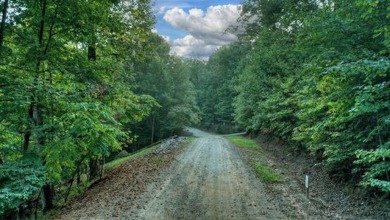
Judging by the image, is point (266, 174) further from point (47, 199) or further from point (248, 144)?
point (248, 144)

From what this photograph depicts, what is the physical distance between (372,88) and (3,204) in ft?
26.9

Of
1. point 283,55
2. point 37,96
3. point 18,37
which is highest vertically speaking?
point 283,55

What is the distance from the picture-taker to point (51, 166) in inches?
287

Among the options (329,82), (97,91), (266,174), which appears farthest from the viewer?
(266,174)

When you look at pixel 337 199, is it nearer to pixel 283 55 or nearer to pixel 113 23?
pixel 113 23

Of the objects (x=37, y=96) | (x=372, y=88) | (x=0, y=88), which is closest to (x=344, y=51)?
(x=372, y=88)

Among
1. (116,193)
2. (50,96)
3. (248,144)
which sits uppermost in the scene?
(50,96)

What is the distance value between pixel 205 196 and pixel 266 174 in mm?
4046

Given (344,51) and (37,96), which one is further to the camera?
(344,51)

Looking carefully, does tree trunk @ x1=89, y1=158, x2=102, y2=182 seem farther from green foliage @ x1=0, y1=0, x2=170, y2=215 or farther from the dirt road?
the dirt road

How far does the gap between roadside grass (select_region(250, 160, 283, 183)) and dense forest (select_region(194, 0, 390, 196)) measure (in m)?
1.88

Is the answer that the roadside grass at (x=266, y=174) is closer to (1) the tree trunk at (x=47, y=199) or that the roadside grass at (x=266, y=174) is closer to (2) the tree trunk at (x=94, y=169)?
(2) the tree trunk at (x=94, y=169)

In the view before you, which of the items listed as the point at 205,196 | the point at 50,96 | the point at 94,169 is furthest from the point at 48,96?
the point at 94,169

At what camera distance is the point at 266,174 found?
12.8 metres
